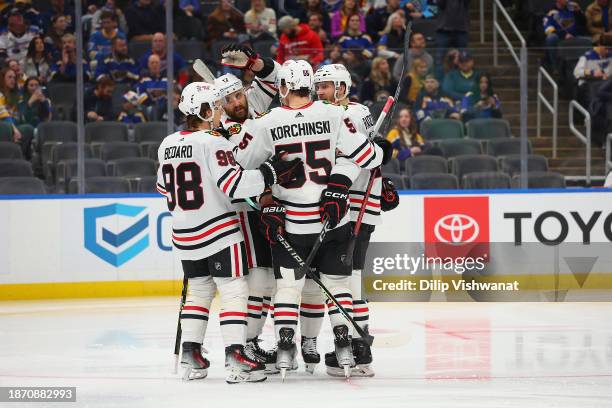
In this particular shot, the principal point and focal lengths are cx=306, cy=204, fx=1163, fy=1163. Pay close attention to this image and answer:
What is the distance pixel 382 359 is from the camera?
6.64 m

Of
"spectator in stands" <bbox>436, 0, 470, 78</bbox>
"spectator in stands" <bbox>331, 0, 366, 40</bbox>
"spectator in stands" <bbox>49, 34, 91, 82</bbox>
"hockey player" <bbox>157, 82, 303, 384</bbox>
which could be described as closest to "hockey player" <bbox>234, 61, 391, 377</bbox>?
"hockey player" <bbox>157, 82, 303, 384</bbox>

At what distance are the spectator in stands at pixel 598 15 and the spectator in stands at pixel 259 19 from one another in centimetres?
338

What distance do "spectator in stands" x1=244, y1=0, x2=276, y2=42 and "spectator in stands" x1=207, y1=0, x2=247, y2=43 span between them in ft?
0.26

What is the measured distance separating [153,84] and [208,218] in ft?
15.0

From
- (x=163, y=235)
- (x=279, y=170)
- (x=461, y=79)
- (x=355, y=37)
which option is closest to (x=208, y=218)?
(x=279, y=170)

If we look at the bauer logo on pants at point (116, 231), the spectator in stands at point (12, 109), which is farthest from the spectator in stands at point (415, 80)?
the spectator in stands at point (12, 109)

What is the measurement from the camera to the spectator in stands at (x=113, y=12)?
10258 mm

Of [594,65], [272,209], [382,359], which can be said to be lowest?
[382,359]

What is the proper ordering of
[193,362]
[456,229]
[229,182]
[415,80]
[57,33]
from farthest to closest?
[57,33] < [415,80] < [456,229] < [193,362] < [229,182]

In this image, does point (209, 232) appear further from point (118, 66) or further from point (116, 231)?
point (118, 66)

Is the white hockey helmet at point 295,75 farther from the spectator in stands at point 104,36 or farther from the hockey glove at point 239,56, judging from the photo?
the spectator in stands at point 104,36

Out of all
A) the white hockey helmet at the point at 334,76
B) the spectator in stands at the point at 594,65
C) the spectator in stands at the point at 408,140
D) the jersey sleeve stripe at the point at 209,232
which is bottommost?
the jersey sleeve stripe at the point at 209,232

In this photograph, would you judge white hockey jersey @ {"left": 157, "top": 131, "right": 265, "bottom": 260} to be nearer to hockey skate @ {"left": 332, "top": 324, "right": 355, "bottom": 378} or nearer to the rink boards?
hockey skate @ {"left": 332, "top": 324, "right": 355, "bottom": 378}

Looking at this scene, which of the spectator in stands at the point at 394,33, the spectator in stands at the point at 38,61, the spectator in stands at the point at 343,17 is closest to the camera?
the spectator in stands at the point at 38,61
